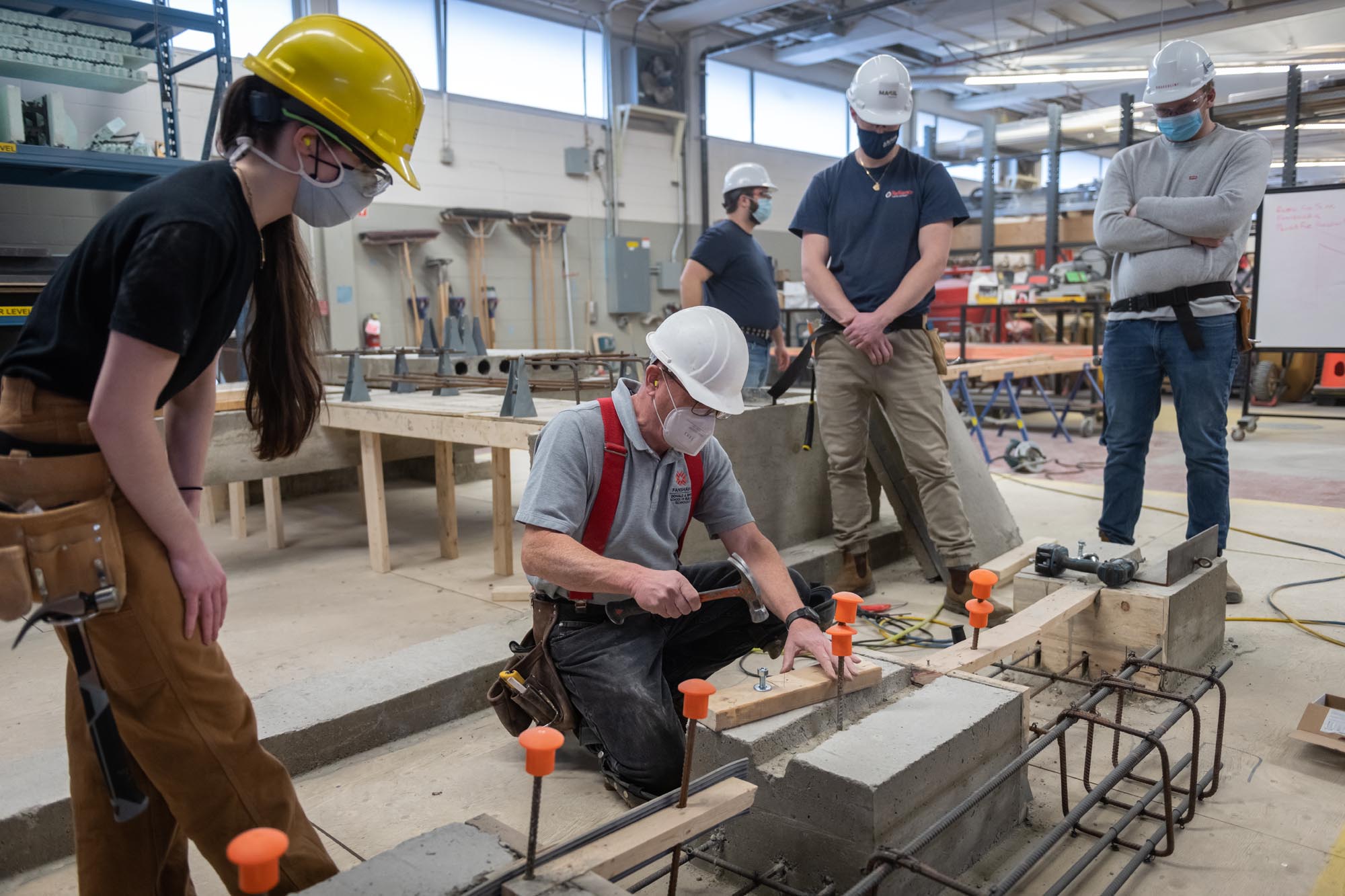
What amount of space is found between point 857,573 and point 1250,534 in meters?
2.16

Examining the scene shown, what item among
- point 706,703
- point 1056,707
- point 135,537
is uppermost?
point 135,537

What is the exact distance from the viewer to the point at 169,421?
5.36ft

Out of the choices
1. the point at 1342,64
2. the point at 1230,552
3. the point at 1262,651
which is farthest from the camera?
the point at 1342,64

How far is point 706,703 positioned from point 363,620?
257 centimetres

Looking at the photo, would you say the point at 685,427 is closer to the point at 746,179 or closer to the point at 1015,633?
the point at 1015,633

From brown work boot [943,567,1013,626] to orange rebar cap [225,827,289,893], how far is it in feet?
9.86

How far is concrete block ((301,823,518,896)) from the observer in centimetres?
134

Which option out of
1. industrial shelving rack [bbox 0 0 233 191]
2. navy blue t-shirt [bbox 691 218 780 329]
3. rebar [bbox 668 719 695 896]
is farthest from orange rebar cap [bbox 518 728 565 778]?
industrial shelving rack [bbox 0 0 233 191]

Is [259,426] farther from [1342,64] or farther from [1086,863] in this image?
[1342,64]

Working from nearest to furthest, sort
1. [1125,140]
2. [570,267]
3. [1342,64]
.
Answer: [1125,140]
[1342,64]
[570,267]

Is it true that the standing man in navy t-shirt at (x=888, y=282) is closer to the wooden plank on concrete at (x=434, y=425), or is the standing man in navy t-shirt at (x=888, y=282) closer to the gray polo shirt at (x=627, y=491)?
the wooden plank on concrete at (x=434, y=425)

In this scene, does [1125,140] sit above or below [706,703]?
above

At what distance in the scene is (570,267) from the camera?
10.8 m

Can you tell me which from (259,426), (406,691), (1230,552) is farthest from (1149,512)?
(259,426)
